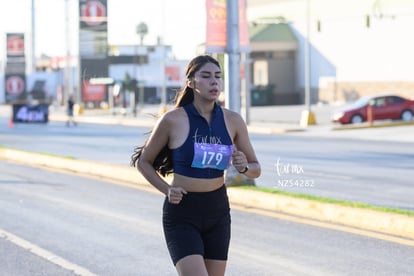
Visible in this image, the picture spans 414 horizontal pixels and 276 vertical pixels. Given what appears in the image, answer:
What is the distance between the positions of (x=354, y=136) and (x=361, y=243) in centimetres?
2546

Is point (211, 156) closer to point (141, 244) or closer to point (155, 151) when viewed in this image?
point (155, 151)

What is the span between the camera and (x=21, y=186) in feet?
60.8

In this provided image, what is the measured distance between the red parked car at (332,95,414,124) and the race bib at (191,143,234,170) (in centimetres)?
3814

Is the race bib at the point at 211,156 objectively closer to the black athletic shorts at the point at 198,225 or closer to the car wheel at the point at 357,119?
the black athletic shorts at the point at 198,225

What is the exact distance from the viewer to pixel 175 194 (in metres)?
5.93

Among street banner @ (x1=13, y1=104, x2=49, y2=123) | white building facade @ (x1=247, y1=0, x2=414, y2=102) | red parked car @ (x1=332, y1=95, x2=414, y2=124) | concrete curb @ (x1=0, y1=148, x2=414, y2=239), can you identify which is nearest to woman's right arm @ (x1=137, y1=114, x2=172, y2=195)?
concrete curb @ (x1=0, y1=148, x2=414, y2=239)

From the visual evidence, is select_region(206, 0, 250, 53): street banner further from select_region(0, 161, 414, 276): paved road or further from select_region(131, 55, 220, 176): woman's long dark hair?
select_region(131, 55, 220, 176): woman's long dark hair

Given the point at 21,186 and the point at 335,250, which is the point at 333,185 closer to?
the point at 21,186

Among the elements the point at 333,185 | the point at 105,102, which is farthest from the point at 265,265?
the point at 105,102

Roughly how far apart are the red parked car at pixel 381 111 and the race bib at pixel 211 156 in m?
38.1

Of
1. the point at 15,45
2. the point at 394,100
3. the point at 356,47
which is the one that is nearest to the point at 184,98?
the point at 394,100

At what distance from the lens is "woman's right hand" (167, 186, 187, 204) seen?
5930 millimetres

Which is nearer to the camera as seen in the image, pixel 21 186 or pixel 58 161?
pixel 21 186

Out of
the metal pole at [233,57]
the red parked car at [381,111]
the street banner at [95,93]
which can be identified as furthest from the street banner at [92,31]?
the street banner at [95,93]
